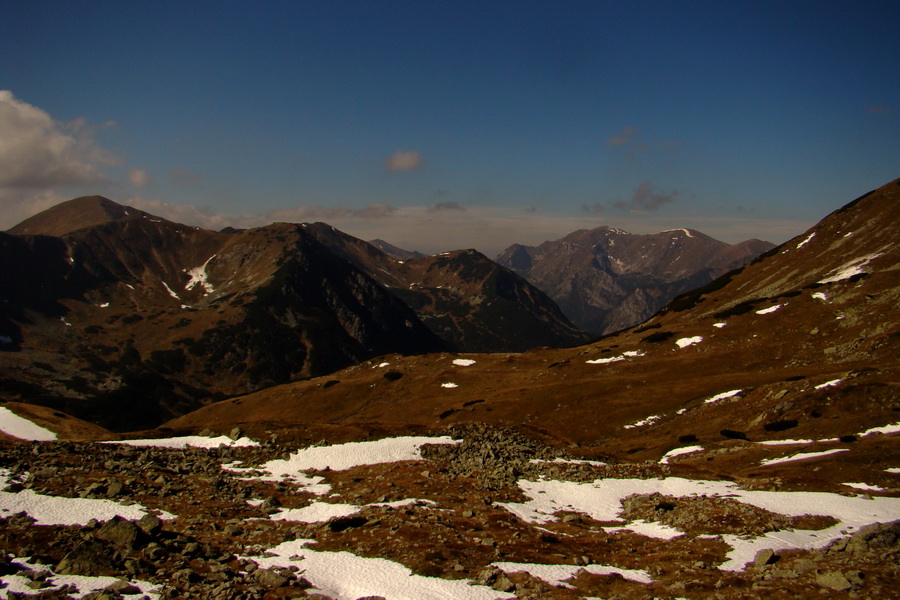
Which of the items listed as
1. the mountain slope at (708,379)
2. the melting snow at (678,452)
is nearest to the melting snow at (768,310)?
the mountain slope at (708,379)

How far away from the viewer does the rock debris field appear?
2347cm

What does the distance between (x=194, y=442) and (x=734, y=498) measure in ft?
171

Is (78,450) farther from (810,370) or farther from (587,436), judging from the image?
(810,370)

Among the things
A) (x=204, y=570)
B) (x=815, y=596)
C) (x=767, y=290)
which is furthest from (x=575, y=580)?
(x=767, y=290)

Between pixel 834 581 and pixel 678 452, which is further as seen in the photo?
pixel 678 452

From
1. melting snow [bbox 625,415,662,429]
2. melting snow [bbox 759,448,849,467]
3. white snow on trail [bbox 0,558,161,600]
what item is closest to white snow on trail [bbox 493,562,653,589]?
white snow on trail [bbox 0,558,161,600]

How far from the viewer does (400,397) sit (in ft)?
387

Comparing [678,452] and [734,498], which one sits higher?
[734,498]

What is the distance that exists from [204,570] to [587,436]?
63941 mm

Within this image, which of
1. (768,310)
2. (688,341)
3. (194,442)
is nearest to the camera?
(194,442)

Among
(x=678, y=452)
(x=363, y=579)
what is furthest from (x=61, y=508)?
(x=678, y=452)

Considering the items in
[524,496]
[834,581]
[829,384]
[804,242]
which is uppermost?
[804,242]

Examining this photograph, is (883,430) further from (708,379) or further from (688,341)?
(688,341)

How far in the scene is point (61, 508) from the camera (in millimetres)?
29688
